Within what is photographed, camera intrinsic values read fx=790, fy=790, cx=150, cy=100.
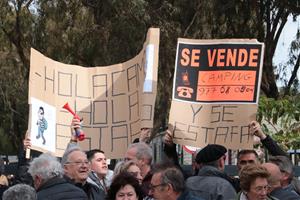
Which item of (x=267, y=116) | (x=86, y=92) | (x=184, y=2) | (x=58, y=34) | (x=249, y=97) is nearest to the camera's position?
(x=249, y=97)

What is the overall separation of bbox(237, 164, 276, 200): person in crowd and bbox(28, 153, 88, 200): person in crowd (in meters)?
1.27

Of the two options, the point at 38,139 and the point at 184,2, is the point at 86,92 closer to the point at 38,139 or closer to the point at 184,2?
the point at 38,139

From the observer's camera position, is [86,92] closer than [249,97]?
No

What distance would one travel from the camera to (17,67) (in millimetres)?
28109

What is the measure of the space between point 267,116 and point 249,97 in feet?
19.3

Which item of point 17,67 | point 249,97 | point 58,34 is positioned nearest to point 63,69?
point 249,97

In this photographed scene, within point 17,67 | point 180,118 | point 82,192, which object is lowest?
point 82,192

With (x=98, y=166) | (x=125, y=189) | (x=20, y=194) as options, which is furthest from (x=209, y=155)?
(x=20, y=194)

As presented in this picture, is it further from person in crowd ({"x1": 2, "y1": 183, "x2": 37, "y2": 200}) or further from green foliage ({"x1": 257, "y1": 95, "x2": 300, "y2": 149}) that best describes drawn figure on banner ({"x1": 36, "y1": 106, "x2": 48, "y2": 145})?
green foliage ({"x1": 257, "y1": 95, "x2": 300, "y2": 149})

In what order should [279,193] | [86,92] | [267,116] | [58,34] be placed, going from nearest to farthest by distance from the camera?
[279,193] < [86,92] < [267,116] < [58,34]

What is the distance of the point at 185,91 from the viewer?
7879 mm

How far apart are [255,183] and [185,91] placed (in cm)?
253

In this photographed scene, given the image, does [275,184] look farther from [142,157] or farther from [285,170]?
[142,157]

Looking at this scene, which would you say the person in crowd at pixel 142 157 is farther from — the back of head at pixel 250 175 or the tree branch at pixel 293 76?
the tree branch at pixel 293 76
